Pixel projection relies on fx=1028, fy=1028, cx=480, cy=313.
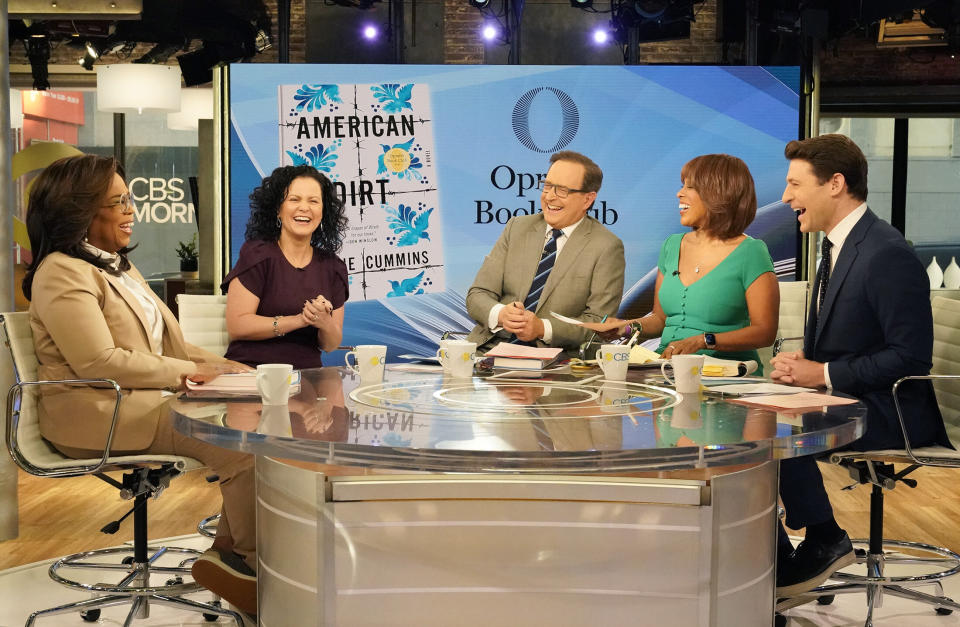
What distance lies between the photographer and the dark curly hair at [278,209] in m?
4.02

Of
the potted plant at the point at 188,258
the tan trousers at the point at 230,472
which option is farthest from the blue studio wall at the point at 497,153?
the potted plant at the point at 188,258

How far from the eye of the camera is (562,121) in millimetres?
5562

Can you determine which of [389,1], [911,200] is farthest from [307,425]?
[911,200]

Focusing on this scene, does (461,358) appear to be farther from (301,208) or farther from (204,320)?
(204,320)

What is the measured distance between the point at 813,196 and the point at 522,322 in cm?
122

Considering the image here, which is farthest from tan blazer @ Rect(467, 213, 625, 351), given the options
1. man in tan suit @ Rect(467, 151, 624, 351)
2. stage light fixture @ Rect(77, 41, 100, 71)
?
stage light fixture @ Rect(77, 41, 100, 71)

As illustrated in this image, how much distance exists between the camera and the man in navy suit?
2865 mm

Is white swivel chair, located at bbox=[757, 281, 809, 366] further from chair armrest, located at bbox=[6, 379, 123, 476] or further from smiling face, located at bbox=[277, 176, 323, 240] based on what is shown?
chair armrest, located at bbox=[6, 379, 123, 476]

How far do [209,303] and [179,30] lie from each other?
13.2 feet

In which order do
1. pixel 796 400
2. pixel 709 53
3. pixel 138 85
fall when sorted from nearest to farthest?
pixel 796 400 → pixel 138 85 → pixel 709 53

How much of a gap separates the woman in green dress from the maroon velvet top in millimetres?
1218

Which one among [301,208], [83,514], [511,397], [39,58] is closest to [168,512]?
[83,514]

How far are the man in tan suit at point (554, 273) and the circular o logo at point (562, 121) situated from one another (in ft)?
3.11

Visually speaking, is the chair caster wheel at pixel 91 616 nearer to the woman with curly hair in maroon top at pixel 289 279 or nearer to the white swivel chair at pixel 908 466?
the woman with curly hair in maroon top at pixel 289 279
